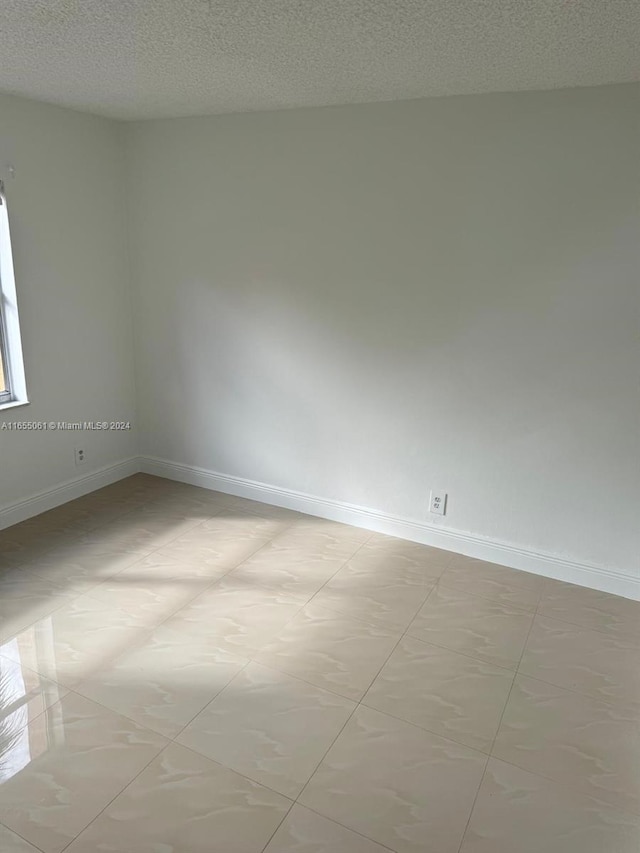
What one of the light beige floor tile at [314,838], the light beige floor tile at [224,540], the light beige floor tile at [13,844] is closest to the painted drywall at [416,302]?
the light beige floor tile at [224,540]

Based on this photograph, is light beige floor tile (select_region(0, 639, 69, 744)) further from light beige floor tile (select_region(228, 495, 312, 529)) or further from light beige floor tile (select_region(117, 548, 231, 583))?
light beige floor tile (select_region(228, 495, 312, 529))

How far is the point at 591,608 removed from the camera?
2840 millimetres

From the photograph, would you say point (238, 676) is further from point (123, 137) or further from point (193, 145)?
point (123, 137)

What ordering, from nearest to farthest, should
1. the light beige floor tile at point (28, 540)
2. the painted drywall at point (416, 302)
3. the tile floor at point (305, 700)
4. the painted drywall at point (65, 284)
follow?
1. the tile floor at point (305, 700)
2. the painted drywall at point (416, 302)
3. the light beige floor tile at point (28, 540)
4. the painted drywall at point (65, 284)

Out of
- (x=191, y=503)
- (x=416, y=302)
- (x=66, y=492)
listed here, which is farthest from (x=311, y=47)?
(x=66, y=492)

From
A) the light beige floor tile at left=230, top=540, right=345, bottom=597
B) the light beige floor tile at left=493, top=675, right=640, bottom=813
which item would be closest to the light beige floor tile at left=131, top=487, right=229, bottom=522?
the light beige floor tile at left=230, top=540, right=345, bottom=597

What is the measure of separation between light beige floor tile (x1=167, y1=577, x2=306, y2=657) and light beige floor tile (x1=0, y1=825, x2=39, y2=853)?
962mm

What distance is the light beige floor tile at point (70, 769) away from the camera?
174 centimetres

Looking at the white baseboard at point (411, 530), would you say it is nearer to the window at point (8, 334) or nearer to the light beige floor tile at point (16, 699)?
the window at point (8, 334)

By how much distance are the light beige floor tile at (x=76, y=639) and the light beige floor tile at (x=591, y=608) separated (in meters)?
1.86

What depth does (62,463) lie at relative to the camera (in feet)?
12.5

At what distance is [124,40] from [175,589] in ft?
7.40

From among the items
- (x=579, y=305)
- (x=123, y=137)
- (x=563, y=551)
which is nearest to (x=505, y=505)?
(x=563, y=551)

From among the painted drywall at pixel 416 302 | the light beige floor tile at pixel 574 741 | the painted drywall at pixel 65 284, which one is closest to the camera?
the light beige floor tile at pixel 574 741
